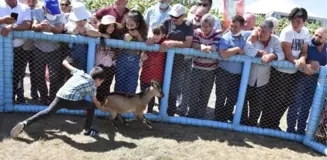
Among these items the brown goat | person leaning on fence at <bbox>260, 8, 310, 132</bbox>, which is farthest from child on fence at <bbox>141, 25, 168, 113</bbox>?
person leaning on fence at <bbox>260, 8, 310, 132</bbox>

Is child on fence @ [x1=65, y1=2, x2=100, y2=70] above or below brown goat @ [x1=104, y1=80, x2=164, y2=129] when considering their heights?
above

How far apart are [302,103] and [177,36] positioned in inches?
79.8

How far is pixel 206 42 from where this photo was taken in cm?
488

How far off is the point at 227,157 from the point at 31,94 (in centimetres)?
316

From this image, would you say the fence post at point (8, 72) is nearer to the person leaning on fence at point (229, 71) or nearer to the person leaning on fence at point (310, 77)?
the person leaning on fence at point (229, 71)

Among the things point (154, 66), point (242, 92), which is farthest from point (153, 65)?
point (242, 92)

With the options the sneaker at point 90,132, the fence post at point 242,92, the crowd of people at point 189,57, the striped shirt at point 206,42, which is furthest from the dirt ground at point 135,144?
the striped shirt at point 206,42

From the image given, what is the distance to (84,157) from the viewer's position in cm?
389

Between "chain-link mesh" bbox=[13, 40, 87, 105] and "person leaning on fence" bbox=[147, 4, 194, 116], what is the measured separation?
108 centimetres

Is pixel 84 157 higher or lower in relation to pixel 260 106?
lower

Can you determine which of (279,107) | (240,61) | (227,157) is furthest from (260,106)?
(227,157)

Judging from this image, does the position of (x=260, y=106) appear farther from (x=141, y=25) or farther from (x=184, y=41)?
(x=141, y=25)

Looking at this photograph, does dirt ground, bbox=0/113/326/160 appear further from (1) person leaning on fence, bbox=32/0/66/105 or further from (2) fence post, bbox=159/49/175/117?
(1) person leaning on fence, bbox=32/0/66/105

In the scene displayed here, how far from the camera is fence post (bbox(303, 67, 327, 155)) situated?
4766 millimetres
